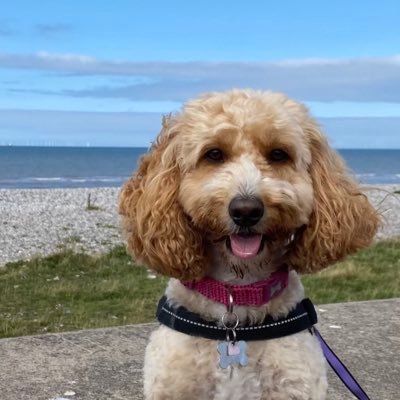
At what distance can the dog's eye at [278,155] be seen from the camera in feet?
9.98

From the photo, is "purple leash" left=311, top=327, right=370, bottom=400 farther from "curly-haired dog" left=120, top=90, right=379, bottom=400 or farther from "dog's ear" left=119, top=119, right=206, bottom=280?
"dog's ear" left=119, top=119, right=206, bottom=280

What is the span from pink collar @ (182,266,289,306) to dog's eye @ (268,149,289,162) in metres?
0.48

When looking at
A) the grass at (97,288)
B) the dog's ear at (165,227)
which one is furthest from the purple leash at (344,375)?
the grass at (97,288)

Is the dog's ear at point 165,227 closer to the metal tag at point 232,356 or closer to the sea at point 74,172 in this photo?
the metal tag at point 232,356

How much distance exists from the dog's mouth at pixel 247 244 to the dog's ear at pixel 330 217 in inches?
10.5

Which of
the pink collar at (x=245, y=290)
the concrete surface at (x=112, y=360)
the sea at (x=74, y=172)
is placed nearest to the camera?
the pink collar at (x=245, y=290)

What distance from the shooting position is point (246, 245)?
2932 mm

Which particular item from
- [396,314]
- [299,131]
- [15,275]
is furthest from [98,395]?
[15,275]

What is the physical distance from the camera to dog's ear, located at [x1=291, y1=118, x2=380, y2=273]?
3.09m

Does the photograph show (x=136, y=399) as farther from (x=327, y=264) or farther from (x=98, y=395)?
(x=327, y=264)

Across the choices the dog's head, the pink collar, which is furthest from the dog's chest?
the dog's head

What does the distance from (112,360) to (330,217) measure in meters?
2.23

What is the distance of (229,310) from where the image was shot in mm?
3162

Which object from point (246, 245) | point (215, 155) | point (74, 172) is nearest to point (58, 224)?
point (215, 155)
